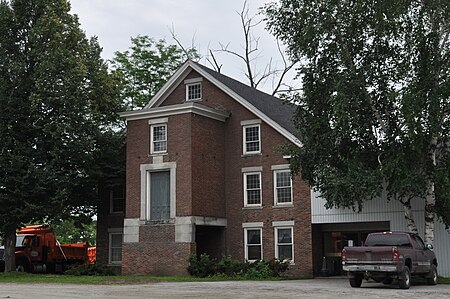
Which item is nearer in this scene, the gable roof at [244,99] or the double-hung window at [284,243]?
the double-hung window at [284,243]

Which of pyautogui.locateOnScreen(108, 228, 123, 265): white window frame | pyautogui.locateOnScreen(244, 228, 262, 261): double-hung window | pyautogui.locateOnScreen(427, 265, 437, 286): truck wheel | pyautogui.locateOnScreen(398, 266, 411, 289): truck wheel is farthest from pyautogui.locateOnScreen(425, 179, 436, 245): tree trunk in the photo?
pyautogui.locateOnScreen(108, 228, 123, 265): white window frame

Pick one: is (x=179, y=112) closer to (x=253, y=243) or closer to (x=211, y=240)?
(x=211, y=240)

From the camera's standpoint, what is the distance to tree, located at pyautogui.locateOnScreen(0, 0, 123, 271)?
37.6m

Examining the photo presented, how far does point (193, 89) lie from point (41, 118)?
8.86 metres

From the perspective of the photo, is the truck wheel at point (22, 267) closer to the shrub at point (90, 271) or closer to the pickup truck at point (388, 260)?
the shrub at point (90, 271)

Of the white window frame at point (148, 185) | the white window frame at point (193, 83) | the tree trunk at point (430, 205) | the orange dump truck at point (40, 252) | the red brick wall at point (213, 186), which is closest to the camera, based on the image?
the tree trunk at point (430, 205)

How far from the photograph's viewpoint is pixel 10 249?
39125 millimetres

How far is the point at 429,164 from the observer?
28.8 metres

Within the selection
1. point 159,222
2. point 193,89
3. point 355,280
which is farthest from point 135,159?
point 355,280

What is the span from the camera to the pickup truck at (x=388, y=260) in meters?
23.9

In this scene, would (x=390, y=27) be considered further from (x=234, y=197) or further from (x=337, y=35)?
(x=234, y=197)

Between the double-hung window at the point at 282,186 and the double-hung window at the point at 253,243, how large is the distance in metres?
2.02

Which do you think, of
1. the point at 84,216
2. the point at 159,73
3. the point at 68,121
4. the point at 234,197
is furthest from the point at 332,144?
the point at 159,73

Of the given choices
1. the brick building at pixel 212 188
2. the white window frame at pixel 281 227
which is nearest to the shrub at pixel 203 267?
the brick building at pixel 212 188
